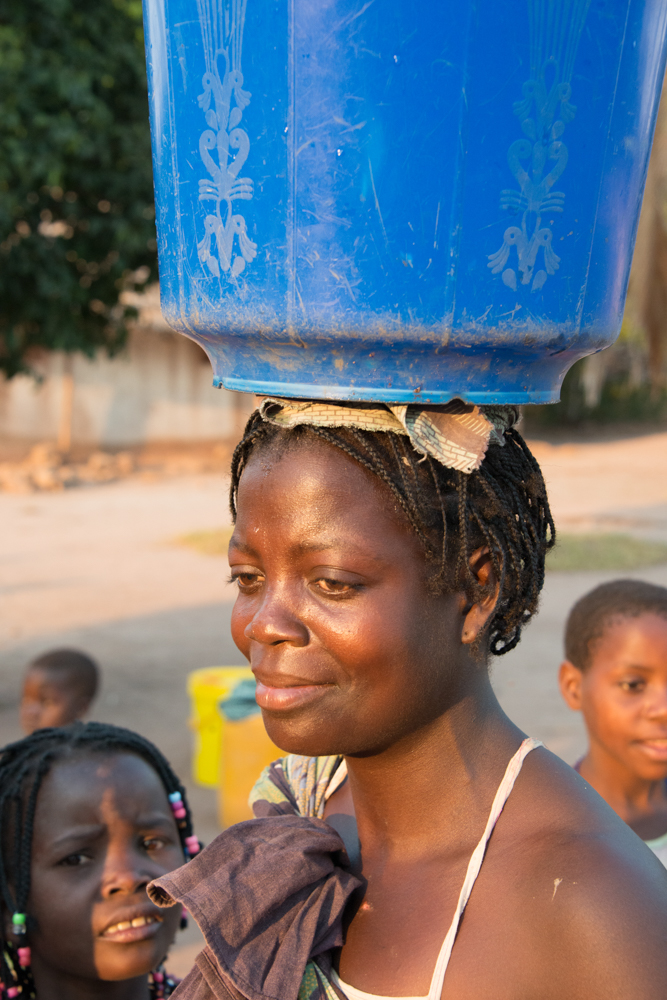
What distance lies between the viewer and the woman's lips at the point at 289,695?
1222 mm

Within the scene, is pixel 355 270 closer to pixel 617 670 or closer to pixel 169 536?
pixel 617 670

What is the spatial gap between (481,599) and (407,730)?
20 cm

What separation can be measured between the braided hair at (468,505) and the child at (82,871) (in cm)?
93

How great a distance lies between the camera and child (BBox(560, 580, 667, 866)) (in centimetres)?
260

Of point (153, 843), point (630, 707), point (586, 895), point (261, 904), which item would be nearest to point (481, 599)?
point (586, 895)

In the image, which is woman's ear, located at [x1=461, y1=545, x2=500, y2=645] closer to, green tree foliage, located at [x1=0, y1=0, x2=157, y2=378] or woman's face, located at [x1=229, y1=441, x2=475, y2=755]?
woman's face, located at [x1=229, y1=441, x2=475, y2=755]

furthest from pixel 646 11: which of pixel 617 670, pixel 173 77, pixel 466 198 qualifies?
pixel 617 670

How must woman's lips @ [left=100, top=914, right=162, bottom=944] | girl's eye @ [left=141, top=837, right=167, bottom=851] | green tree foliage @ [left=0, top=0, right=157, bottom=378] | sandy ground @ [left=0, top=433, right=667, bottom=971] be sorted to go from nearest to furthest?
woman's lips @ [left=100, top=914, right=162, bottom=944], girl's eye @ [left=141, top=837, right=167, bottom=851], green tree foliage @ [left=0, top=0, right=157, bottom=378], sandy ground @ [left=0, top=433, right=667, bottom=971]

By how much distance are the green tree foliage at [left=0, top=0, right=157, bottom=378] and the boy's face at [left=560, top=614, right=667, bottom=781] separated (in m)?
3.00

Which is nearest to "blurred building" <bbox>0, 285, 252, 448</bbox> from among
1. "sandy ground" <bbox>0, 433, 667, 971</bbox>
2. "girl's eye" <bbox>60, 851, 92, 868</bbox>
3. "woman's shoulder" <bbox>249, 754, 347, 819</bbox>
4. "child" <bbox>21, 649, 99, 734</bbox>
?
"sandy ground" <bbox>0, 433, 667, 971</bbox>

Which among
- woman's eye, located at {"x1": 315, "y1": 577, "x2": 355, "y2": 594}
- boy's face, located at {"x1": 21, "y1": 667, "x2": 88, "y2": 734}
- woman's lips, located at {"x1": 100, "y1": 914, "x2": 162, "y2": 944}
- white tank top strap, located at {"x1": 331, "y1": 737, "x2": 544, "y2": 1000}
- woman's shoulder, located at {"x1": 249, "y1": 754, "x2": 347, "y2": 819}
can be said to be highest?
woman's eye, located at {"x1": 315, "y1": 577, "x2": 355, "y2": 594}

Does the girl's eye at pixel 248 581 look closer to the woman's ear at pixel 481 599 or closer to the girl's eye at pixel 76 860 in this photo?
the woman's ear at pixel 481 599

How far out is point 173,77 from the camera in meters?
1.19

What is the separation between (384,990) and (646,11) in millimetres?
→ 1197
